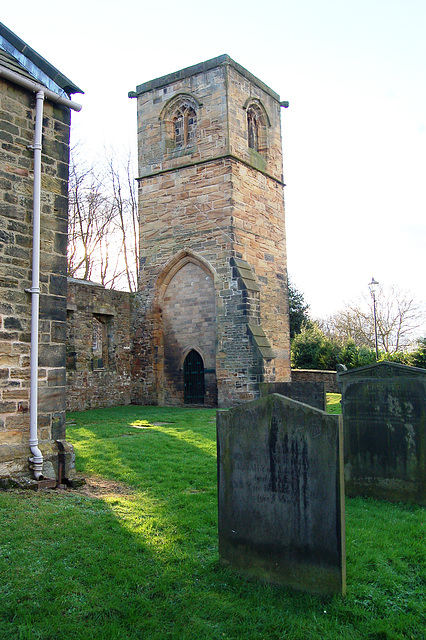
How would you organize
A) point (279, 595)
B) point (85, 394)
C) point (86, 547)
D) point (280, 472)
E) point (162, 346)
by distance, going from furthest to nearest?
point (162, 346)
point (85, 394)
point (86, 547)
point (280, 472)
point (279, 595)

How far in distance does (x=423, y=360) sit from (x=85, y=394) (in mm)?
14333

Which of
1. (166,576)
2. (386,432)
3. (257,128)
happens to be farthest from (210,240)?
(166,576)

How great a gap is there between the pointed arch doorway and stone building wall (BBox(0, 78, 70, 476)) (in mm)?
10951

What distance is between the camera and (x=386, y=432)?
247 inches

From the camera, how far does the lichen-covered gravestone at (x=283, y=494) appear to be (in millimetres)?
3607

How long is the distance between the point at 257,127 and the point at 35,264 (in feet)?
50.3

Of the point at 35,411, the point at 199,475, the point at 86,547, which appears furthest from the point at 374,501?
the point at 35,411

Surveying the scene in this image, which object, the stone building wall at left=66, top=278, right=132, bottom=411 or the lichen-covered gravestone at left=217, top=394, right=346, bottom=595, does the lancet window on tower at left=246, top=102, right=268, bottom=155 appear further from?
the lichen-covered gravestone at left=217, top=394, right=346, bottom=595

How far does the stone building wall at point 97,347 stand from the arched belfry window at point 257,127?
784 cm

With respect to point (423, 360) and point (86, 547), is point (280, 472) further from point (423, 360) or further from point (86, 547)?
point (423, 360)

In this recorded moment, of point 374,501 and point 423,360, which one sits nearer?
point 374,501

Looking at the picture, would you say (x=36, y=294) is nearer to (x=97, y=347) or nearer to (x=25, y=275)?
(x=25, y=275)

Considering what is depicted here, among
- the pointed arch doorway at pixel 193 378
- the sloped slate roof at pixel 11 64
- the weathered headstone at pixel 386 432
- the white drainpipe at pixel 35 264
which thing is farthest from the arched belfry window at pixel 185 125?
the weathered headstone at pixel 386 432

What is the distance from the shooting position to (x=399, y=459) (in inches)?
242
